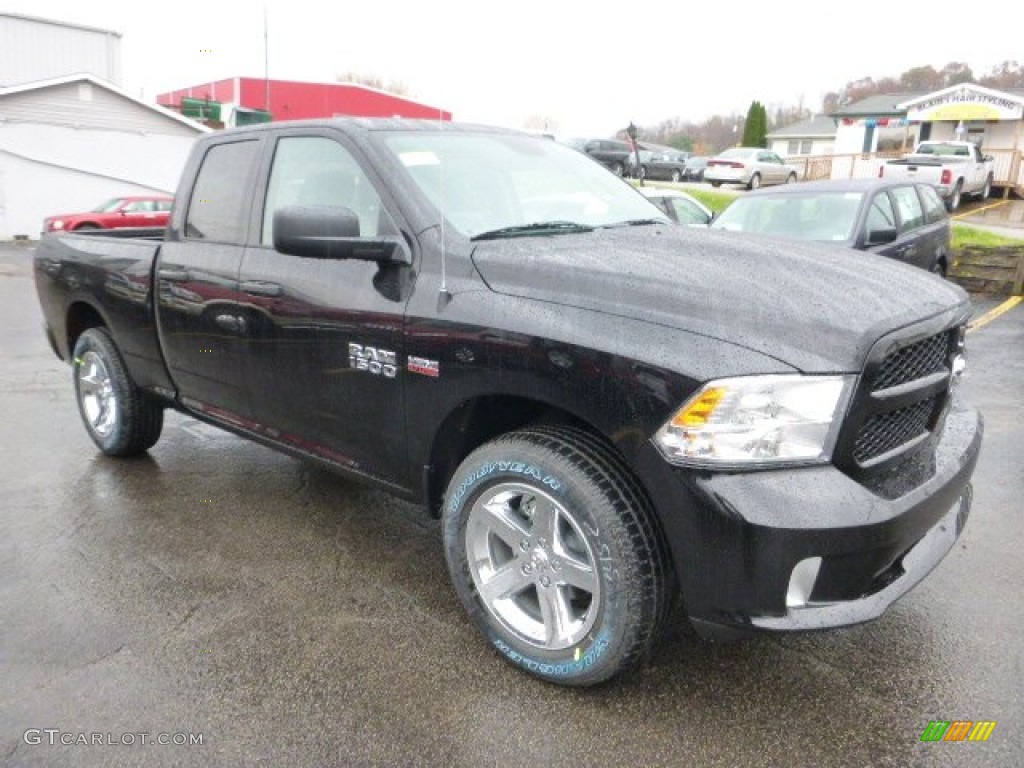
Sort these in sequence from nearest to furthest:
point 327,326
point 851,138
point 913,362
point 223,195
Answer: point 913,362
point 327,326
point 223,195
point 851,138

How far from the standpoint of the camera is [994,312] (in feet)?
33.9

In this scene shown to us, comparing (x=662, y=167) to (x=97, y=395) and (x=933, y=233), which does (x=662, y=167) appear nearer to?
(x=933, y=233)

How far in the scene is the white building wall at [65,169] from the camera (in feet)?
77.2

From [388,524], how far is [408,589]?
70cm

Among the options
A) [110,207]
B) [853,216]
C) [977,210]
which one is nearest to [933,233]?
[853,216]

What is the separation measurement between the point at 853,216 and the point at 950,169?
17796 mm

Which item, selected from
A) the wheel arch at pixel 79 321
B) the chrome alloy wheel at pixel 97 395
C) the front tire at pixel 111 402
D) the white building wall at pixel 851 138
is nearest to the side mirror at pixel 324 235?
the front tire at pixel 111 402

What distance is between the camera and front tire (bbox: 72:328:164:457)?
4.70 metres

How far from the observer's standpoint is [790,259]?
110 inches

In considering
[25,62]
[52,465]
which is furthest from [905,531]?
[25,62]

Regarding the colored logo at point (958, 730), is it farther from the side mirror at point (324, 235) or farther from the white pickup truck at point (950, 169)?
the white pickup truck at point (950, 169)

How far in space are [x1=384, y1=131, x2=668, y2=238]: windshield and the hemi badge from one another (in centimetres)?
51

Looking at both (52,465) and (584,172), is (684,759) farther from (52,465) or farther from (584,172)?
(52,465)

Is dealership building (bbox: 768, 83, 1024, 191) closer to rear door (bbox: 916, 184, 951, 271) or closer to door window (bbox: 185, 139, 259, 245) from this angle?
rear door (bbox: 916, 184, 951, 271)
